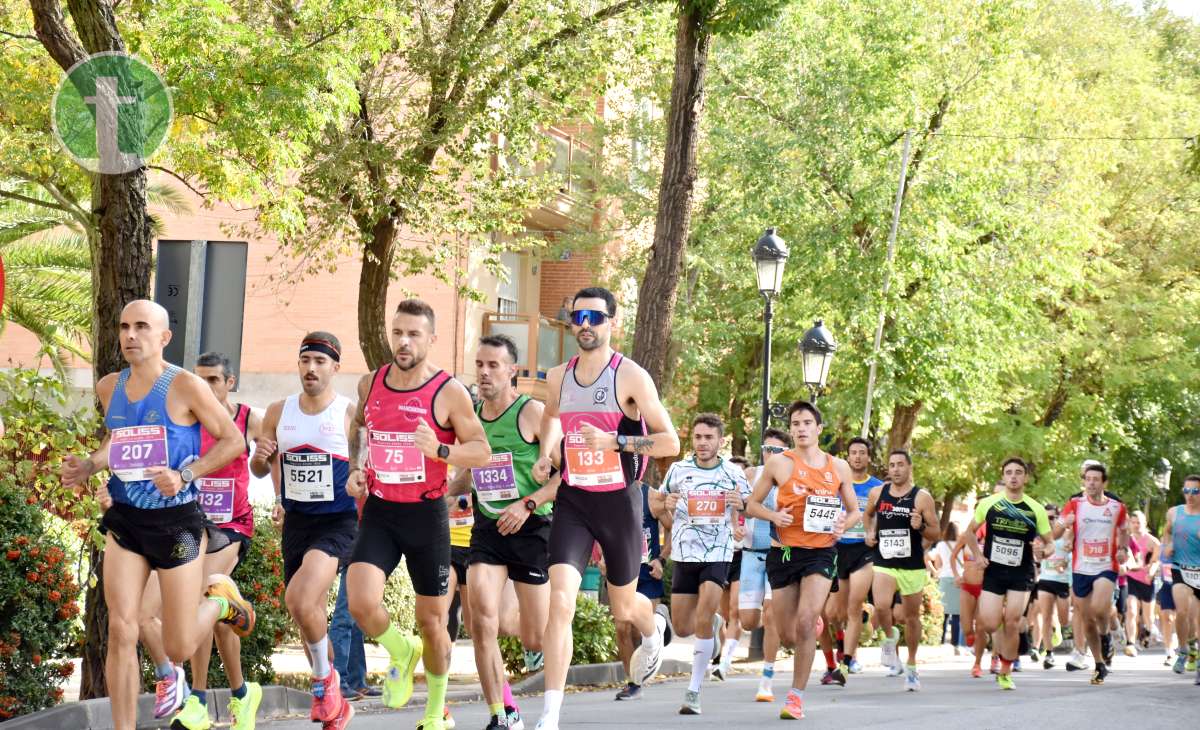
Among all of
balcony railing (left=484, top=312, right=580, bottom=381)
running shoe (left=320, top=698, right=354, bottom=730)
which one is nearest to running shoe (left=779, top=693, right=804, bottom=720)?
running shoe (left=320, top=698, right=354, bottom=730)

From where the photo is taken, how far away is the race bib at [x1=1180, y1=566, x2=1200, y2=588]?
17453mm

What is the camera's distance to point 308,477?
30.0ft

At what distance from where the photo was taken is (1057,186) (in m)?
33.8

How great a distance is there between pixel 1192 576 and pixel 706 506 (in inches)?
285

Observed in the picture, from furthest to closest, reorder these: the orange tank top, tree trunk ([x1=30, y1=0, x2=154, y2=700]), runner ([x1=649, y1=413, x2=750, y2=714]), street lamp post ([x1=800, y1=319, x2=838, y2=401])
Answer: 1. street lamp post ([x1=800, y1=319, x2=838, y2=401])
2. runner ([x1=649, y1=413, x2=750, y2=714])
3. the orange tank top
4. tree trunk ([x1=30, y1=0, x2=154, y2=700])

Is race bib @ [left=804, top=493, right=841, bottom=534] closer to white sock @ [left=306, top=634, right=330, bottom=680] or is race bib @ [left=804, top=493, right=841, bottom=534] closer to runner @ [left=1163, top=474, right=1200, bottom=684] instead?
white sock @ [left=306, top=634, right=330, bottom=680]

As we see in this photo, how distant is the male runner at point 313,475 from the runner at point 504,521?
0.78m

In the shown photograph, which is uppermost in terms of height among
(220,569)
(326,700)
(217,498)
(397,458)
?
(397,458)

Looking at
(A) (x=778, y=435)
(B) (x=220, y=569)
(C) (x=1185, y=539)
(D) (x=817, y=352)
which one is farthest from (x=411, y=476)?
(D) (x=817, y=352)

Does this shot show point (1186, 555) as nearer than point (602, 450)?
No

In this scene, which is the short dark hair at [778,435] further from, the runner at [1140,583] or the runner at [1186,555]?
the runner at [1140,583]

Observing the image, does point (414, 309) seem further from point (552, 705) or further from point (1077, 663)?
point (1077, 663)

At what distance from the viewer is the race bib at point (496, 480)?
963 cm

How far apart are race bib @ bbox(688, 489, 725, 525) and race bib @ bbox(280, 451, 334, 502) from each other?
173 inches
